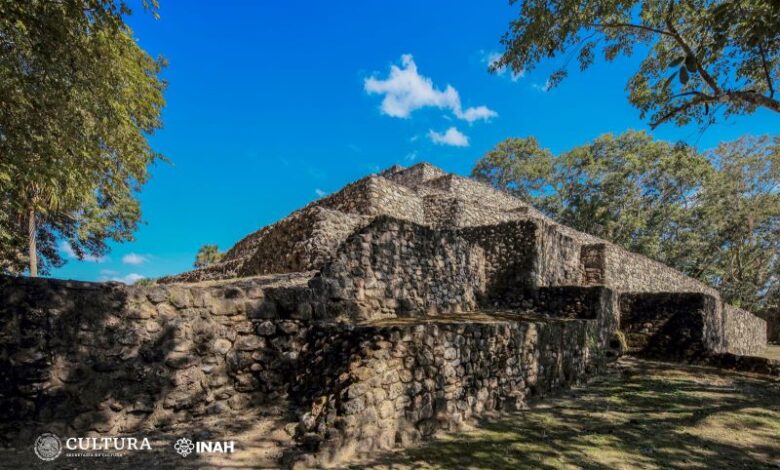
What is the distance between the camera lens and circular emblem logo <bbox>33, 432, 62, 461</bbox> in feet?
12.4

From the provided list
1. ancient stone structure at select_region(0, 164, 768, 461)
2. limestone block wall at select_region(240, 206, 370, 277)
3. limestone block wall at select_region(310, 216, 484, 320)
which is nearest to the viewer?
ancient stone structure at select_region(0, 164, 768, 461)

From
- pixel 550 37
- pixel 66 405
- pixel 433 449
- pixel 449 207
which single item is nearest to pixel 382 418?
pixel 433 449

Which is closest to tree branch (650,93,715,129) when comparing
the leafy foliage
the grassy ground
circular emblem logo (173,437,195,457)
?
the grassy ground

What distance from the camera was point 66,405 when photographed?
13.6ft

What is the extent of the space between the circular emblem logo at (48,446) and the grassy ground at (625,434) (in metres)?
2.86

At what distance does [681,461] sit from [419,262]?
5.35m

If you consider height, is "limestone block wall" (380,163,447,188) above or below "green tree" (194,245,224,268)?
above

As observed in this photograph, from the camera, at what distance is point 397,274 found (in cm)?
820

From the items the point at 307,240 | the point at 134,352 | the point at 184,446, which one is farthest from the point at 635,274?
the point at 134,352

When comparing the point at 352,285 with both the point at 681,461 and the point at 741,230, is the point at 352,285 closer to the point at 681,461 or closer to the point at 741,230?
the point at 681,461

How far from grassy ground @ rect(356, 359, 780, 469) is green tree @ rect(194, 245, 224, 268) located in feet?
85.2

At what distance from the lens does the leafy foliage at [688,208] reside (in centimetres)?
2548

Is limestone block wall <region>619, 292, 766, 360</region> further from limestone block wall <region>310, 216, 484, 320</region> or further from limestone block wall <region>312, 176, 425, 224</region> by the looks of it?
limestone block wall <region>312, 176, 425, 224</region>

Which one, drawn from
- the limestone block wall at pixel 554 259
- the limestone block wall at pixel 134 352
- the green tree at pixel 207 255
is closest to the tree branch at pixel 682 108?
the limestone block wall at pixel 554 259
